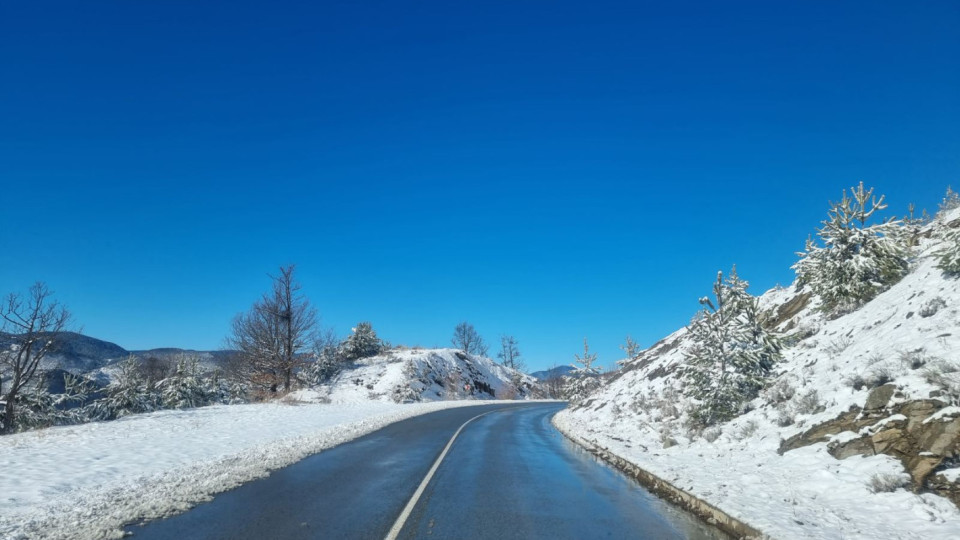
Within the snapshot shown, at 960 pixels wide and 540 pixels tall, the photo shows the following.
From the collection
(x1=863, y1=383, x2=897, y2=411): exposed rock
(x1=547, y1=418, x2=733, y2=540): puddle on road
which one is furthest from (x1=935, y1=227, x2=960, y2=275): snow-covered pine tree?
(x1=547, y1=418, x2=733, y2=540): puddle on road

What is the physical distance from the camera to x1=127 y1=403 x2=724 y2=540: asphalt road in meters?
6.49

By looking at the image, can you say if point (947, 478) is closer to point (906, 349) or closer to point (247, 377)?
point (906, 349)

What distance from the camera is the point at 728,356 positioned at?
14.0 meters

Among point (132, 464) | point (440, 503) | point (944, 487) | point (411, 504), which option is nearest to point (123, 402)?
point (132, 464)

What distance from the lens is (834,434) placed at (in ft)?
29.0

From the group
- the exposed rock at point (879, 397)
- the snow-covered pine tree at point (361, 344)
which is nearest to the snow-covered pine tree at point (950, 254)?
the exposed rock at point (879, 397)

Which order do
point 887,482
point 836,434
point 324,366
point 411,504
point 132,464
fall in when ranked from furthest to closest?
point 324,366, point 132,464, point 836,434, point 411,504, point 887,482

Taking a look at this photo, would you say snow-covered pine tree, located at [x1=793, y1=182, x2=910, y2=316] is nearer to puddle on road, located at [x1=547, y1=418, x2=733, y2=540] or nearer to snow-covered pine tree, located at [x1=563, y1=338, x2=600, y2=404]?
puddle on road, located at [x1=547, y1=418, x2=733, y2=540]

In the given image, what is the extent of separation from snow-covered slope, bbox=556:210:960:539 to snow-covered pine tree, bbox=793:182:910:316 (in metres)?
0.50

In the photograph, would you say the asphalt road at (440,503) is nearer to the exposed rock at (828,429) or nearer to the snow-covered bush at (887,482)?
the snow-covered bush at (887,482)

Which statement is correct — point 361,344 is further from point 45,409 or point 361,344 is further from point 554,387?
point 554,387

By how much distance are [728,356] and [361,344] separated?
4593 cm

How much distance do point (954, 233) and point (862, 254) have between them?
2.93 metres

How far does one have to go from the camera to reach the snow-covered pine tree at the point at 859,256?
45.2ft
